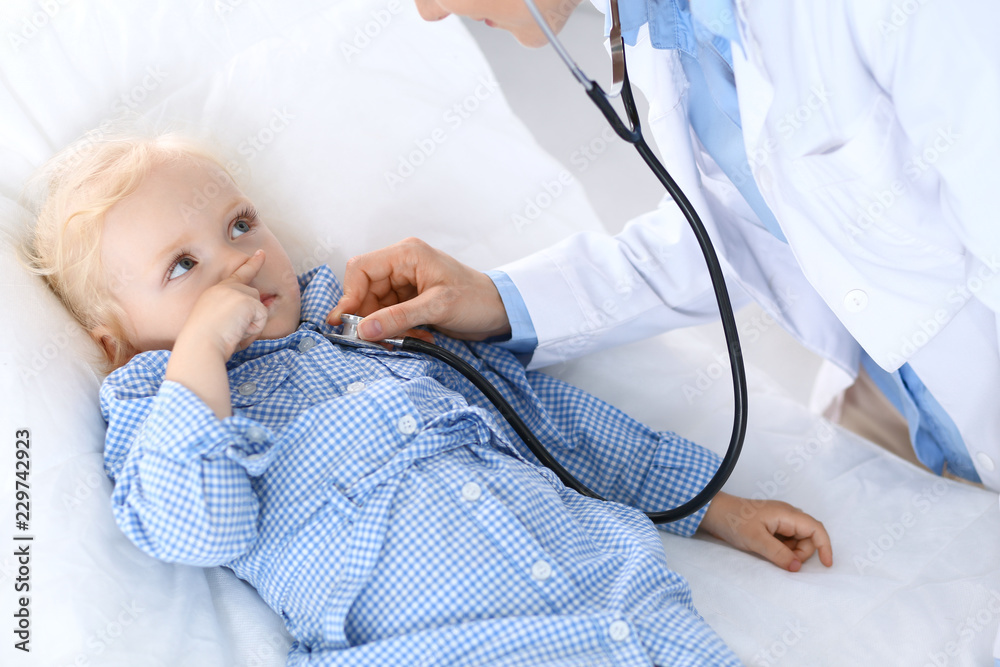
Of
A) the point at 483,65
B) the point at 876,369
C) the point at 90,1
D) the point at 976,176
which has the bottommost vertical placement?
the point at 876,369

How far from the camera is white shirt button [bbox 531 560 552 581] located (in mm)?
862

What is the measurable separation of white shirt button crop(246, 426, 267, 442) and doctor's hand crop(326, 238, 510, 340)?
25 centimetres

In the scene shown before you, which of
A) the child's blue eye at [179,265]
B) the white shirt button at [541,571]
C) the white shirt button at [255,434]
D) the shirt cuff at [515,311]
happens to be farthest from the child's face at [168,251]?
the white shirt button at [541,571]

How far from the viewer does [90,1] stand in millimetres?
1365

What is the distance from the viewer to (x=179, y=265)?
41.4 inches

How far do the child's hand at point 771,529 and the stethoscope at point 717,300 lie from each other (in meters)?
0.14

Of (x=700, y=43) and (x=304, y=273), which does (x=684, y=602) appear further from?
(x=304, y=273)

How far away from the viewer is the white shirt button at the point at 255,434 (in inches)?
35.4

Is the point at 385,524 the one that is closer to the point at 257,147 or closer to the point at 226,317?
the point at 226,317

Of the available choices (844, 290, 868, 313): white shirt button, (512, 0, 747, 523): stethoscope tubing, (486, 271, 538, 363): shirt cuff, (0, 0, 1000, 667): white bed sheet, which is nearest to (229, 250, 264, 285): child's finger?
(0, 0, 1000, 667): white bed sheet

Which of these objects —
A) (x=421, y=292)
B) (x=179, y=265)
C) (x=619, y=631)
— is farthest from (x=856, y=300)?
(x=179, y=265)

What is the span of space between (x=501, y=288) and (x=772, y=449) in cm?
51

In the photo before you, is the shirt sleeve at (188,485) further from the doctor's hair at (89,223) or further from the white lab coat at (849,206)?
the white lab coat at (849,206)

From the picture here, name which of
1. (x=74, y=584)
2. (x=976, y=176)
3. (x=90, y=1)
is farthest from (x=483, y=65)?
(x=74, y=584)
